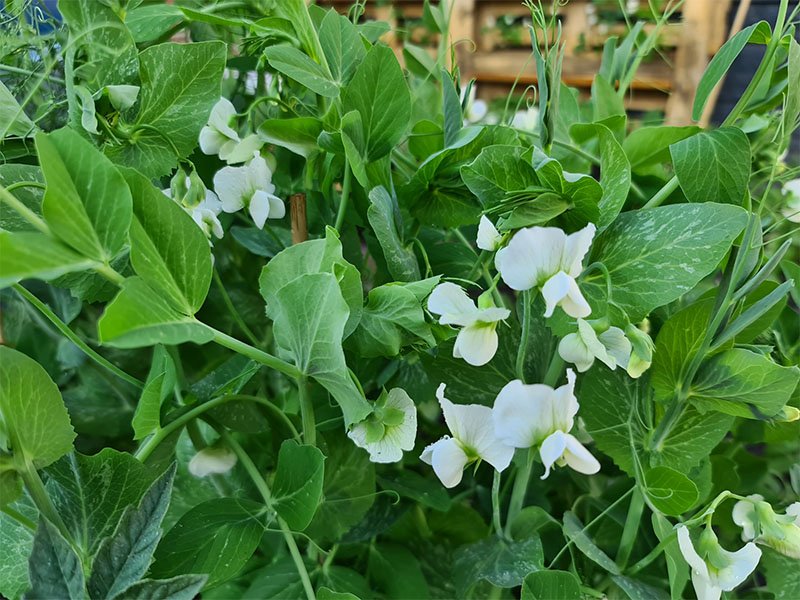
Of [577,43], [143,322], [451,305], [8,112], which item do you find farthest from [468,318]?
[577,43]

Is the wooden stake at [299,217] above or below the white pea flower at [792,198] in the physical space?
above

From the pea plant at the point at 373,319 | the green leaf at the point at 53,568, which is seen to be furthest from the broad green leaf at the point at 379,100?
the green leaf at the point at 53,568

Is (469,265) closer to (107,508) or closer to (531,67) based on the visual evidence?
(107,508)

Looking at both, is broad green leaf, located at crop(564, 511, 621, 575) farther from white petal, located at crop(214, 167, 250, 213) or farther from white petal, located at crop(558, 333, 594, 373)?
white petal, located at crop(214, 167, 250, 213)

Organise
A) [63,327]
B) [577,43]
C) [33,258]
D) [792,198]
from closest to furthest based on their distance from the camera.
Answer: [33,258], [63,327], [792,198], [577,43]

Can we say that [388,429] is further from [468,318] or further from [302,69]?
[302,69]

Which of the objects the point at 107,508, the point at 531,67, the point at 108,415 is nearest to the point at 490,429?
the point at 107,508

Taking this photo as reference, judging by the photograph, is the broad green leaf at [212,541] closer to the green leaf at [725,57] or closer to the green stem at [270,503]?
the green stem at [270,503]
